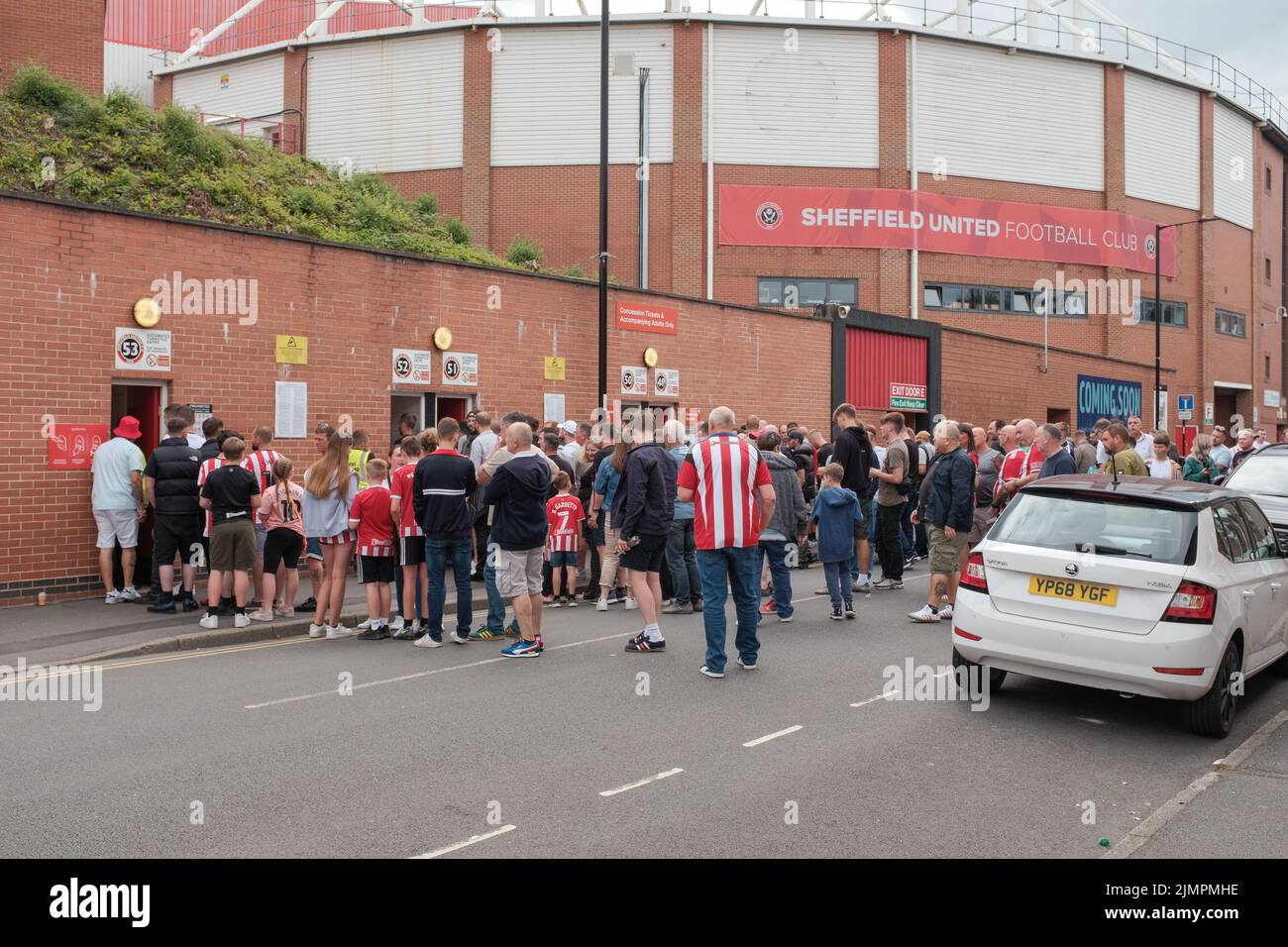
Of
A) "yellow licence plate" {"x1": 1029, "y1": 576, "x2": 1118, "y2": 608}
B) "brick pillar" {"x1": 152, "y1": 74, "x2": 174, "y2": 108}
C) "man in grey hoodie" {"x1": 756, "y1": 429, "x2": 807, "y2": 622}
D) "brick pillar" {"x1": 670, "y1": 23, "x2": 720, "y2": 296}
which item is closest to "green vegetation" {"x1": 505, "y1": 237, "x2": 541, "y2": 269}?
"brick pillar" {"x1": 670, "y1": 23, "x2": 720, "y2": 296}

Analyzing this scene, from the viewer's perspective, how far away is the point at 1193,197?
43.8 meters

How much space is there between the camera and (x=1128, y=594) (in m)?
6.39

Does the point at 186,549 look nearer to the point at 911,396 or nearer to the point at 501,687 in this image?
the point at 501,687

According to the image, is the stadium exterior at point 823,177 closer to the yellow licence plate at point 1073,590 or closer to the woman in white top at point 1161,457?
the woman in white top at point 1161,457

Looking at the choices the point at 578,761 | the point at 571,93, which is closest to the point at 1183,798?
the point at 578,761

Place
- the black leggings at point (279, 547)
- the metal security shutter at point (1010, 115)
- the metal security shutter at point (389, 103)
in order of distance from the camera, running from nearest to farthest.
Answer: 1. the black leggings at point (279, 547)
2. the metal security shutter at point (389, 103)
3. the metal security shutter at point (1010, 115)

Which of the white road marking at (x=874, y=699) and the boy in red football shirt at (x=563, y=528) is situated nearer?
the white road marking at (x=874, y=699)

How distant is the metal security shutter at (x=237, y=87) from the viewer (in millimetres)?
39094

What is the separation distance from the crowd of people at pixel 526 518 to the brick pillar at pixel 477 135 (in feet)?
82.4

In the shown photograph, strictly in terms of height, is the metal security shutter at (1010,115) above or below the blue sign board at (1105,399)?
above

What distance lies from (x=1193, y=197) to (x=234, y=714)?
46.4 m

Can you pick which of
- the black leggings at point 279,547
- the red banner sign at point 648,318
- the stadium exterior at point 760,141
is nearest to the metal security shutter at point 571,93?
the stadium exterior at point 760,141

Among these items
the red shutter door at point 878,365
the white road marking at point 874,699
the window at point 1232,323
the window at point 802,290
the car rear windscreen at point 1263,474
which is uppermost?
the window at point 1232,323

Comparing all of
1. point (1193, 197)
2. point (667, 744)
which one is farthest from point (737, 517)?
point (1193, 197)
